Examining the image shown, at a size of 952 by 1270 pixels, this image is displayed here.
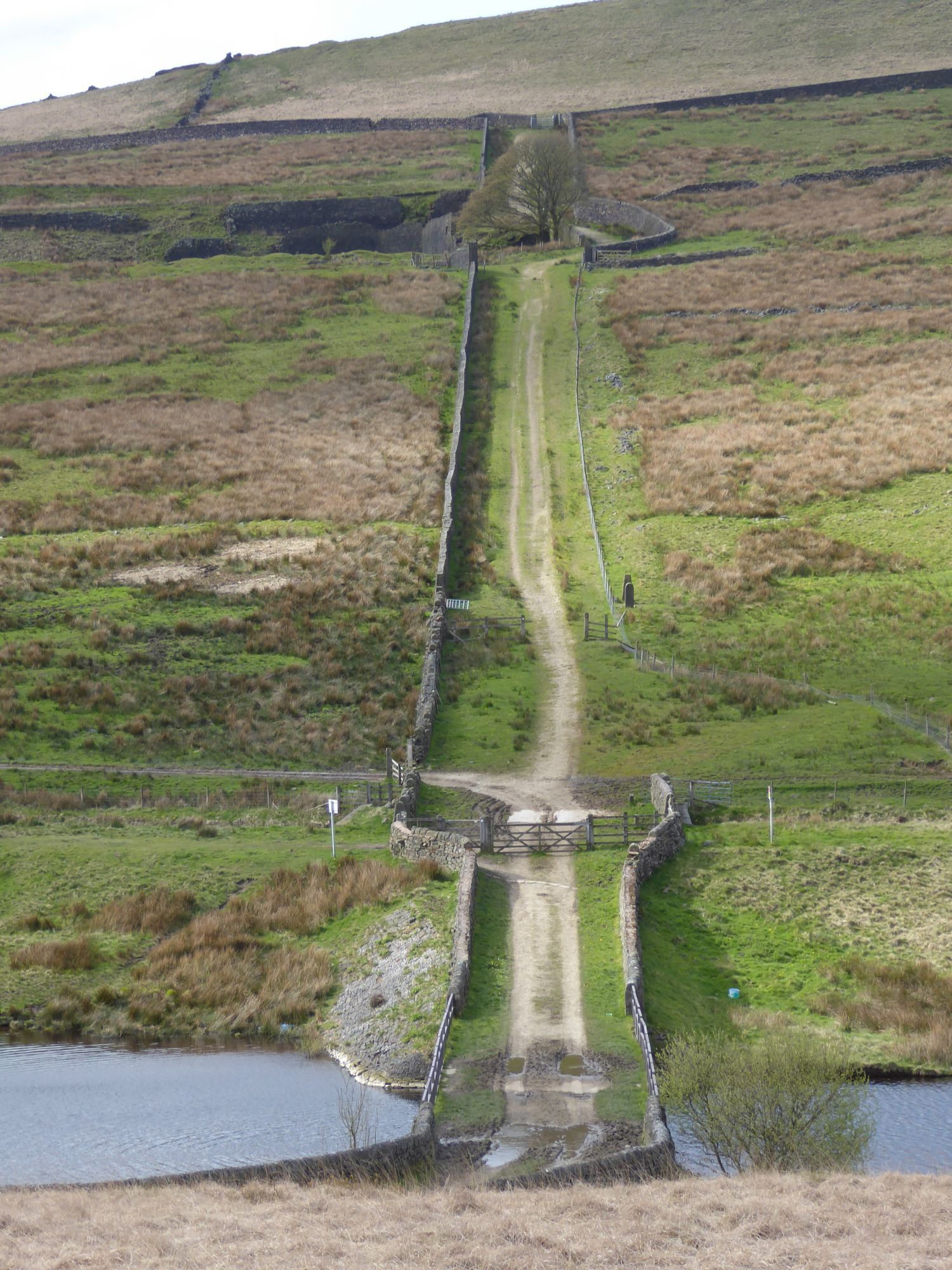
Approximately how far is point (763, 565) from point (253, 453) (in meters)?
26.7

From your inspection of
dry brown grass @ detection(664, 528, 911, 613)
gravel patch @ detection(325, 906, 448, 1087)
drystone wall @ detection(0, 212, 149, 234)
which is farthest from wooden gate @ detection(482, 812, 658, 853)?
drystone wall @ detection(0, 212, 149, 234)

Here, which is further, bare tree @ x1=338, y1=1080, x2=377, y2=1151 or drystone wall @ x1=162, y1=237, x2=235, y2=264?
drystone wall @ x1=162, y1=237, x2=235, y2=264

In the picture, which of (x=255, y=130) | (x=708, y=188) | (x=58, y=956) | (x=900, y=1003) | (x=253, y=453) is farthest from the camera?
(x=255, y=130)

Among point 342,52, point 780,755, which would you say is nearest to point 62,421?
Answer: point 780,755

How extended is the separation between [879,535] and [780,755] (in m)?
18.4

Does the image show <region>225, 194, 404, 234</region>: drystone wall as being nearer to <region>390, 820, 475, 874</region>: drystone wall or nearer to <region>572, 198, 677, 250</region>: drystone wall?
<region>572, 198, 677, 250</region>: drystone wall

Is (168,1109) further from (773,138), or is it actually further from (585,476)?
(773,138)

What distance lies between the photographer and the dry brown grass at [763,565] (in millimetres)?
47688

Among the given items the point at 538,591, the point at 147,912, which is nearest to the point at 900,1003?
the point at 147,912

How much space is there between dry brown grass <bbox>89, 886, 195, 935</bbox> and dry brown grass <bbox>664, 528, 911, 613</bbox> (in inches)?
906

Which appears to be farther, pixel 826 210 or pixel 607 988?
pixel 826 210

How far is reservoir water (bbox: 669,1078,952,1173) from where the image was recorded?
20078 mm

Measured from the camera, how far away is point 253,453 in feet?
212

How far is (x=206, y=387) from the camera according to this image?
7381 centimetres
